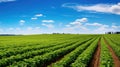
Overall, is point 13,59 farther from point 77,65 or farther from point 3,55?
point 77,65

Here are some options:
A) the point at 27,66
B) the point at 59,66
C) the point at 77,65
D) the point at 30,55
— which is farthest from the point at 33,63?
the point at 30,55

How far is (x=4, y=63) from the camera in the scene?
17969 millimetres

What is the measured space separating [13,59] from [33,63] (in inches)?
103

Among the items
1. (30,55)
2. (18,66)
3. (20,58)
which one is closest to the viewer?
(18,66)

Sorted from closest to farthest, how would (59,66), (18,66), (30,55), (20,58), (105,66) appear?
(18,66), (59,66), (105,66), (20,58), (30,55)

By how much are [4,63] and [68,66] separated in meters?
6.14

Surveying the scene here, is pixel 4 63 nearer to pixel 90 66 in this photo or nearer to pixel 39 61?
pixel 39 61

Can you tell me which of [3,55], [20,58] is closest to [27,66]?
[20,58]

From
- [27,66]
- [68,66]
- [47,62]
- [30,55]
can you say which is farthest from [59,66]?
[30,55]

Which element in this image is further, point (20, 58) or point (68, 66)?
point (20, 58)

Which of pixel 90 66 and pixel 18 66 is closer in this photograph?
pixel 18 66

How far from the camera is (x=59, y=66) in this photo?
59.4 feet

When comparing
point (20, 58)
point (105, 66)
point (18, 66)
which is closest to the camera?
point (18, 66)

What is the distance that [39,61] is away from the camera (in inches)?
798
